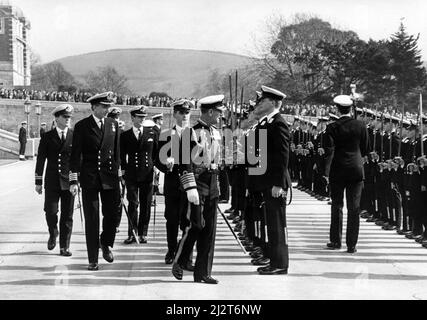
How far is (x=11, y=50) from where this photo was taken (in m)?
113

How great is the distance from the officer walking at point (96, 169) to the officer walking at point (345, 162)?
3.13 m

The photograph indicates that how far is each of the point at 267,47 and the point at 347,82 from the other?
44.7 ft

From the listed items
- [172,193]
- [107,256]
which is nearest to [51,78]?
[172,193]

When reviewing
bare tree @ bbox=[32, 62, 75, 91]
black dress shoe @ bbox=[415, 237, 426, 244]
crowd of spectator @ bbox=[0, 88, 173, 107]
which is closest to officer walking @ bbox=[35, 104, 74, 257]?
black dress shoe @ bbox=[415, 237, 426, 244]

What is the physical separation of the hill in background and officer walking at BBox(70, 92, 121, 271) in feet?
406

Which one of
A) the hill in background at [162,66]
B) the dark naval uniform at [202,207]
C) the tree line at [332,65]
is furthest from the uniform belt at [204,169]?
the hill in background at [162,66]

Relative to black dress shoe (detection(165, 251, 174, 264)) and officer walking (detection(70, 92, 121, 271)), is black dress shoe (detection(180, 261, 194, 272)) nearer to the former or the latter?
black dress shoe (detection(165, 251, 174, 264))

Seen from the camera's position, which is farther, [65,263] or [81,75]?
[81,75]

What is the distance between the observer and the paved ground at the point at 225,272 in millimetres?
8625

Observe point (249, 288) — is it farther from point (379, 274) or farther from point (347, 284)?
point (379, 274)

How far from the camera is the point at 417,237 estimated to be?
12.7 meters

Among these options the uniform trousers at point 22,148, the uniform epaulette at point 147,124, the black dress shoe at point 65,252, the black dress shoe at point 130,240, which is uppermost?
the uniform epaulette at point 147,124

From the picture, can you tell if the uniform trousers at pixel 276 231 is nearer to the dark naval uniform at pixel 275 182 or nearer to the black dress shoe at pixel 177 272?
the dark naval uniform at pixel 275 182

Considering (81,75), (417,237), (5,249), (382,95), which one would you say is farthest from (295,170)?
(81,75)
